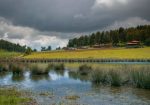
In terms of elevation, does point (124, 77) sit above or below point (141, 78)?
below

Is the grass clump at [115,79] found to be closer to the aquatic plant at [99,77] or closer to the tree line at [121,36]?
the aquatic plant at [99,77]

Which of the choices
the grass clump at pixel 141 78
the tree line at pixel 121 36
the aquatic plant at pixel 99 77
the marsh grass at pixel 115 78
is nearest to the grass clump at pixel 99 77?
the aquatic plant at pixel 99 77

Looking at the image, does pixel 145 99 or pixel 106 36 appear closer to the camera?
pixel 145 99

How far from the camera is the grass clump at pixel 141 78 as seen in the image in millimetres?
27250

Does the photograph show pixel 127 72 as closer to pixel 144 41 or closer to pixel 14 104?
pixel 14 104

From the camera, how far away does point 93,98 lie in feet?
73.7

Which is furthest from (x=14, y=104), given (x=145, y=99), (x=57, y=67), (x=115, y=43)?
(x=115, y=43)

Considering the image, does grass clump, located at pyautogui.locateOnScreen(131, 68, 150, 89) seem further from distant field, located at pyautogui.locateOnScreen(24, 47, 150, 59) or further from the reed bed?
distant field, located at pyautogui.locateOnScreen(24, 47, 150, 59)

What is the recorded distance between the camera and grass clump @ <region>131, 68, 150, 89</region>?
27.2 metres

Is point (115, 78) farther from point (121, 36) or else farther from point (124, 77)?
point (121, 36)

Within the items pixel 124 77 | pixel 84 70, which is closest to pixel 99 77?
pixel 124 77

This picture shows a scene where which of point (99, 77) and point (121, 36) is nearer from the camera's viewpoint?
point (99, 77)

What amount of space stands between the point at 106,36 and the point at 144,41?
28639mm

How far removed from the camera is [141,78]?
2805 centimetres
